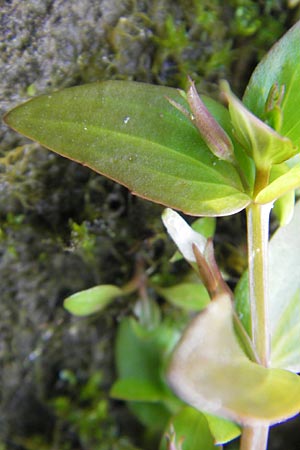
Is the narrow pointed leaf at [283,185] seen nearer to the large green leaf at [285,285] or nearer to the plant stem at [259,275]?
the plant stem at [259,275]

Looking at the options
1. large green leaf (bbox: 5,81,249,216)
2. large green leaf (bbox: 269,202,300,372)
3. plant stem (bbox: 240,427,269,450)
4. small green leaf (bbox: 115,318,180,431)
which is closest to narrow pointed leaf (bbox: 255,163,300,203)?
large green leaf (bbox: 5,81,249,216)

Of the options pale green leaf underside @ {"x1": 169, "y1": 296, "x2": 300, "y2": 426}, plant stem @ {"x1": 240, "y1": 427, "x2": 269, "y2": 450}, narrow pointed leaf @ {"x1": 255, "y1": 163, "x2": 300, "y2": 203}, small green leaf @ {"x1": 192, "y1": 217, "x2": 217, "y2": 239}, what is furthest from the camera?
small green leaf @ {"x1": 192, "y1": 217, "x2": 217, "y2": 239}

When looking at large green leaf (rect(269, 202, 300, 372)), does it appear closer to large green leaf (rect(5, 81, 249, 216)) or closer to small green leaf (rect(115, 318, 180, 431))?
large green leaf (rect(5, 81, 249, 216))

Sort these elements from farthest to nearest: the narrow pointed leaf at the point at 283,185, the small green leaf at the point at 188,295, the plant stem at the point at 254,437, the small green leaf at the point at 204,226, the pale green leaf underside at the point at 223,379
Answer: the small green leaf at the point at 188,295, the small green leaf at the point at 204,226, the plant stem at the point at 254,437, the narrow pointed leaf at the point at 283,185, the pale green leaf underside at the point at 223,379

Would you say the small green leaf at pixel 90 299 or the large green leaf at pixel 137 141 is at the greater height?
the large green leaf at pixel 137 141

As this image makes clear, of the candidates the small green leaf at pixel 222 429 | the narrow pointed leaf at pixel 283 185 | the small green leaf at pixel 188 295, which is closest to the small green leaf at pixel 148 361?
the small green leaf at pixel 188 295

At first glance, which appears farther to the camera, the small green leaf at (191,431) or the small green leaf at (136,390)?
the small green leaf at (136,390)

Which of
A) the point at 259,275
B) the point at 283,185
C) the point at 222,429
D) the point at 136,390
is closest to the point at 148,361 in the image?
the point at 136,390

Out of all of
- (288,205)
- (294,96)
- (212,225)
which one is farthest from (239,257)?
(294,96)
